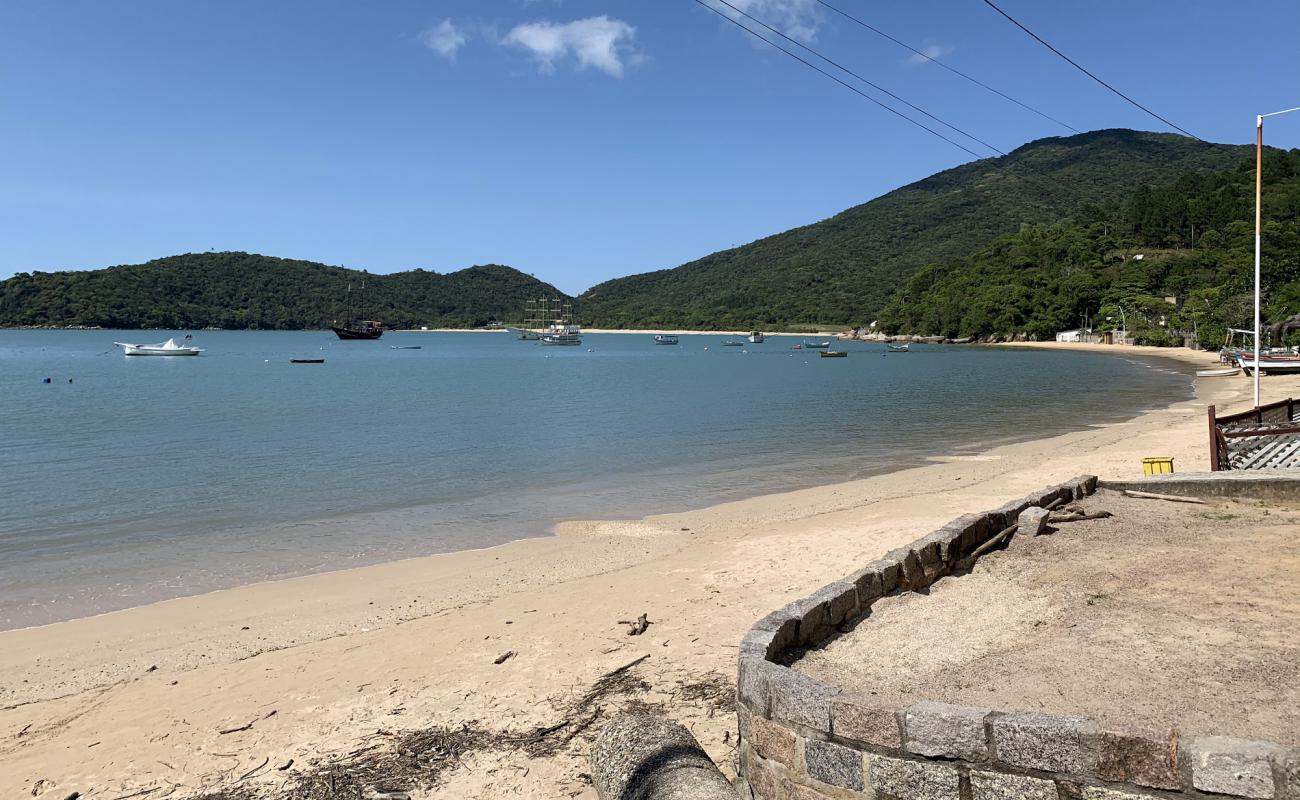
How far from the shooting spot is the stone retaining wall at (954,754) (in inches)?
133

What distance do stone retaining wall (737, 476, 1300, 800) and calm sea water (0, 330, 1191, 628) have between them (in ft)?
31.6

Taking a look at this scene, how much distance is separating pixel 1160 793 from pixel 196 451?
27399 mm

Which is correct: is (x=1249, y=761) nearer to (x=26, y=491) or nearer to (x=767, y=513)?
(x=767, y=513)

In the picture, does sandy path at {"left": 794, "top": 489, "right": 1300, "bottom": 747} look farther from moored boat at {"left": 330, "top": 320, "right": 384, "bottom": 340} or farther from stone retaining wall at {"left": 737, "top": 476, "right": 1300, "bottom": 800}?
moored boat at {"left": 330, "top": 320, "right": 384, "bottom": 340}

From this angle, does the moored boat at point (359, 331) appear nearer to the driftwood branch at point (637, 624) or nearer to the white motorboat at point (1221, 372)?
the white motorboat at point (1221, 372)

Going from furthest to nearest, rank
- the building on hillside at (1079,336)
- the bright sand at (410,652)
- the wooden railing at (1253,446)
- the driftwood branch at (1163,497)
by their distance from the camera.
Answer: the building on hillside at (1079,336)
the wooden railing at (1253,446)
the driftwood branch at (1163,497)
the bright sand at (410,652)

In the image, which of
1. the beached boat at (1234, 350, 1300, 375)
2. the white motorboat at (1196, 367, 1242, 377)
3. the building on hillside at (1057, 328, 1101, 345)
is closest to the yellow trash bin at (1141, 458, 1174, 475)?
the beached boat at (1234, 350, 1300, 375)

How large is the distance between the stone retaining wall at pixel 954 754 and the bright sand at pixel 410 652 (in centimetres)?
112

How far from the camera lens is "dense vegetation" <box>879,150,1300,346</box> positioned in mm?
102062

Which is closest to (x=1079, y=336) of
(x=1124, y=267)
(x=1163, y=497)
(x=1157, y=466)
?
(x=1124, y=267)

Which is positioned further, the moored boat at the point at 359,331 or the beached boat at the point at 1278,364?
the moored boat at the point at 359,331

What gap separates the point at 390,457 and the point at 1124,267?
128405 mm

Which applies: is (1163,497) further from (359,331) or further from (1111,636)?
(359,331)

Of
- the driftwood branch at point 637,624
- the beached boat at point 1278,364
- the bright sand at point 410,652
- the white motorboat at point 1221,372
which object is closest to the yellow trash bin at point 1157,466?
the bright sand at point 410,652
